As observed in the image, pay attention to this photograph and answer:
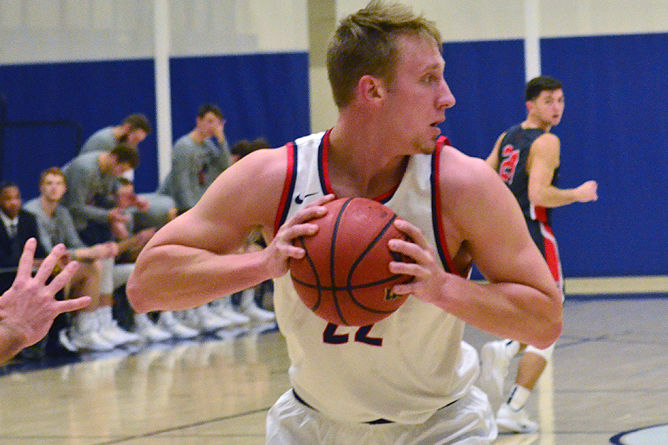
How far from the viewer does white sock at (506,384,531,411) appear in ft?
17.7

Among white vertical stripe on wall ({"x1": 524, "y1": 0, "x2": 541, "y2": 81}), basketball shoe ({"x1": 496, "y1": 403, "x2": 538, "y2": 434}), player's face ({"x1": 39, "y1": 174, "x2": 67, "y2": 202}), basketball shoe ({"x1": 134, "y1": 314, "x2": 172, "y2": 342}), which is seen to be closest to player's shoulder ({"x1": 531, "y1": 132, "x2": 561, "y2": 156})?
basketball shoe ({"x1": 496, "y1": 403, "x2": 538, "y2": 434})

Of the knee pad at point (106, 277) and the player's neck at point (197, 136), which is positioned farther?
the player's neck at point (197, 136)

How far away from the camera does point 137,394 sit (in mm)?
6750

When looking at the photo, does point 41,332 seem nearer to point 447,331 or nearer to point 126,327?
point 447,331

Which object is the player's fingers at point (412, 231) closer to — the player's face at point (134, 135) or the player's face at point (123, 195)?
the player's face at point (123, 195)

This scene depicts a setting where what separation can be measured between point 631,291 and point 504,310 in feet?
30.3

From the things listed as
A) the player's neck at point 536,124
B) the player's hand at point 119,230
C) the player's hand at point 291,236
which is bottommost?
the player's hand at point 119,230

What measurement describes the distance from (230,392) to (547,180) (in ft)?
7.86

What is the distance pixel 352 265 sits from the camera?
233 centimetres

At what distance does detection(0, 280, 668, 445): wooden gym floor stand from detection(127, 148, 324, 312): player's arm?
286 cm

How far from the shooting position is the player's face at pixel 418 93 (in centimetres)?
252

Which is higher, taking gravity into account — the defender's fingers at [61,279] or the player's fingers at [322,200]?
the player's fingers at [322,200]

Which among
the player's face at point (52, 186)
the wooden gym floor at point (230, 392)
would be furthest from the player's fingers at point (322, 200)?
the player's face at point (52, 186)

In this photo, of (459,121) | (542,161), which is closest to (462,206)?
(542,161)
